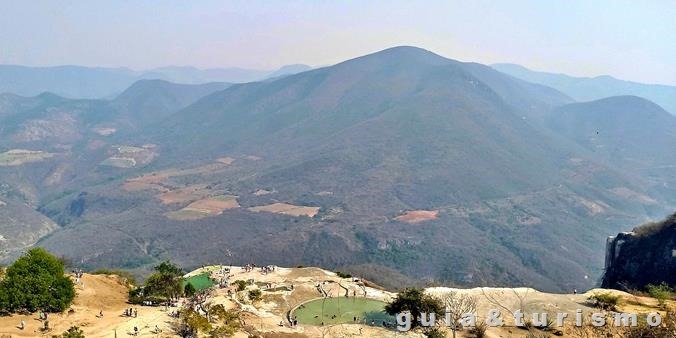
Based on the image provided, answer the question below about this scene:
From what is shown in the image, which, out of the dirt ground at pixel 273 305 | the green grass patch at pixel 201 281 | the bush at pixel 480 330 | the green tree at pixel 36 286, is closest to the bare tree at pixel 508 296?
the dirt ground at pixel 273 305

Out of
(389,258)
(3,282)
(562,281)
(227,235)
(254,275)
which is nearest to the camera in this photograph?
(3,282)

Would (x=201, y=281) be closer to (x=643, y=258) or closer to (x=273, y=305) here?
(x=273, y=305)

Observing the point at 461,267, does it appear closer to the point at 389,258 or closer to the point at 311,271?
the point at 389,258

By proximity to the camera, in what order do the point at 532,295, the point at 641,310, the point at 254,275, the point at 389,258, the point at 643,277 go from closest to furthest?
the point at 641,310
the point at 532,295
the point at 254,275
the point at 643,277
the point at 389,258

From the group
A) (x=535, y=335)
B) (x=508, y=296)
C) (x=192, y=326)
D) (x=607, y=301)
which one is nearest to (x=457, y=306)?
(x=535, y=335)

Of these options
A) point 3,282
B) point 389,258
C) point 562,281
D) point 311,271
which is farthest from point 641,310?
point 389,258

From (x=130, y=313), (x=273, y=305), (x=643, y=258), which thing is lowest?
(x=273, y=305)

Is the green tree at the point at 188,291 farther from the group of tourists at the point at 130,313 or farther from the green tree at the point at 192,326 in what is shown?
the green tree at the point at 192,326
